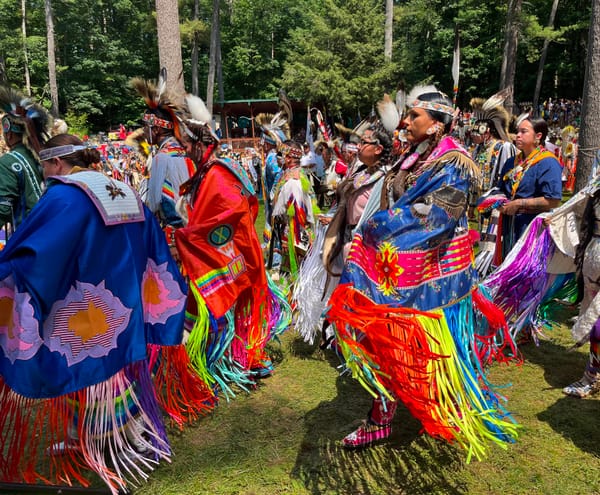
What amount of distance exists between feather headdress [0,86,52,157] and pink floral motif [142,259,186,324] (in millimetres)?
1805

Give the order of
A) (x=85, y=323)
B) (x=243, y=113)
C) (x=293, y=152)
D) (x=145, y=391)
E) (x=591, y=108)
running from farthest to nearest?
(x=243, y=113)
(x=293, y=152)
(x=591, y=108)
(x=145, y=391)
(x=85, y=323)

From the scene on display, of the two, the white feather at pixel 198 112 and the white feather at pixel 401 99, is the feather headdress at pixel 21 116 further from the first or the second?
the white feather at pixel 401 99

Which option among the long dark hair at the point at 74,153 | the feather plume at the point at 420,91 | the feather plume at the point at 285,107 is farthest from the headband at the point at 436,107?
the feather plume at the point at 285,107

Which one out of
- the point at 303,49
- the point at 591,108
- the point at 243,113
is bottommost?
the point at 591,108

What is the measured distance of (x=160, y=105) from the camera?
3492 millimetres

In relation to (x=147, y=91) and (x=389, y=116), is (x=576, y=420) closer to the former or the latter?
(x=389, y=116)

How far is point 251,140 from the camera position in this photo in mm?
21188

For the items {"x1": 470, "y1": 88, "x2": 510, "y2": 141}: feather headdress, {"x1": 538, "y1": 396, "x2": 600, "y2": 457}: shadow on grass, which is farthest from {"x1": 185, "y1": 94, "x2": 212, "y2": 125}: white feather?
{"x1": 470, "y1": 88, "x2": 510, "y2": 141}: feather headdress

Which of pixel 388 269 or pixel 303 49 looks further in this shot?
pixel 303 49

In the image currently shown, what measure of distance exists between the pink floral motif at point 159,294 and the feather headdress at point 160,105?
4.14 feet

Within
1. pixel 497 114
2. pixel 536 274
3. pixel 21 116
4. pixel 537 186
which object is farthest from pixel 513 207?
pixel 21 116

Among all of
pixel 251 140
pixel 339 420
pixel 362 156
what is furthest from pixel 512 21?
pixel 339 420

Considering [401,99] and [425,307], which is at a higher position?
[401,99]

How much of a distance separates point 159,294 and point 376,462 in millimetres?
1371
